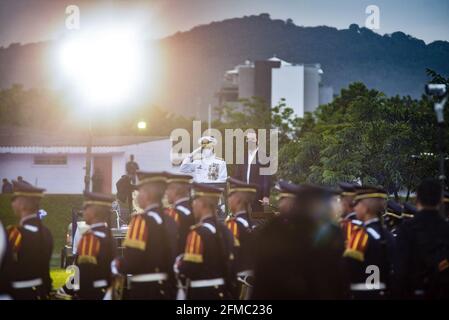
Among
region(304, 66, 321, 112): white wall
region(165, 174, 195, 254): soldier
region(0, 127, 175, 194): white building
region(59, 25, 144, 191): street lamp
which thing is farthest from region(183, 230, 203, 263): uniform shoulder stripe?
region(304, 66, 321, 112): white wall

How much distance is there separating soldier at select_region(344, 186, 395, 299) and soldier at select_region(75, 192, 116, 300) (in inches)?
93.2

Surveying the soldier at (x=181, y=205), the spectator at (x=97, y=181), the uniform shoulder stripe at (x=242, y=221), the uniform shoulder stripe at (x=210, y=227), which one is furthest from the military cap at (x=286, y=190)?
the spectator at (x=97, y=181)

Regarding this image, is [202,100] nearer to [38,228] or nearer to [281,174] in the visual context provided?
[281,174]

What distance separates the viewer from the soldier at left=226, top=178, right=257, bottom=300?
8.99 meters

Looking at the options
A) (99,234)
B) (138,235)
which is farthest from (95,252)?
(138,235)

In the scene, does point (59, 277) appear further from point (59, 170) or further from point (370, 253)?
point (59, 170)

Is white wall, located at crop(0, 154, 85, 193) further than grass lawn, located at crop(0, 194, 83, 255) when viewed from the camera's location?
Yes

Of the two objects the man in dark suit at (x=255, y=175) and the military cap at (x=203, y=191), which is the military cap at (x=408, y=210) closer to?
the military cap at (x=203, y=191)

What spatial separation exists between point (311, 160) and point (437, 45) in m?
4.62

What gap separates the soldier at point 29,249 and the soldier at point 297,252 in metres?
2.85

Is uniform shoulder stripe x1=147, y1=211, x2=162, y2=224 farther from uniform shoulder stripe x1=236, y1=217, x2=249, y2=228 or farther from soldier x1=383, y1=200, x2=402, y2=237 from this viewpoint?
soldier x1=383, y1=200, x2=402, y2=237

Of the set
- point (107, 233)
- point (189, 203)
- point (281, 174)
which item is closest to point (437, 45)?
point (281, 174)

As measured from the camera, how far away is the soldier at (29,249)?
311 inches
